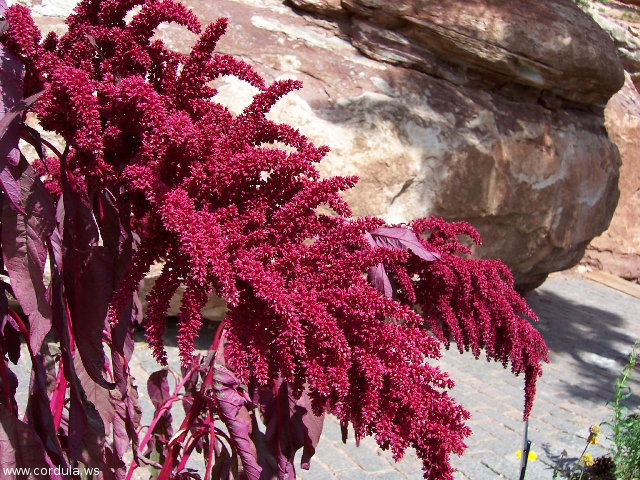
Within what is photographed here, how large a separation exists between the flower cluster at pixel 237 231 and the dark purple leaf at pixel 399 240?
0.18m

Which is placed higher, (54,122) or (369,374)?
(54,122)

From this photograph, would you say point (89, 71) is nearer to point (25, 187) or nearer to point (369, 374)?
point (25, 187)

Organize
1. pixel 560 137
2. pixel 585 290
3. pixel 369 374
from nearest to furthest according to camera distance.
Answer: pixel 369 374, pixel 560 137, pixel 585 290

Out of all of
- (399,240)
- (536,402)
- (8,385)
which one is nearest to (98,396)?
(8,385)

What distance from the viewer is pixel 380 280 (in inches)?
43.1

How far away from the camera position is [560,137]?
4.68 metres

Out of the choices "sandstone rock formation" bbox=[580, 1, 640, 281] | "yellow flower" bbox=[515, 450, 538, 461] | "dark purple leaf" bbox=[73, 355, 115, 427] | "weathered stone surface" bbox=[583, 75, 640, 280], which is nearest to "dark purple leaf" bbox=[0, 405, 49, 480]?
"dark purple leaf" bbox=[73, 355, 115, 427]

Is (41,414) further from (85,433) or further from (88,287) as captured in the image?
(88,287)

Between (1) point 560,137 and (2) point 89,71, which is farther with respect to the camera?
(1) point 560,137

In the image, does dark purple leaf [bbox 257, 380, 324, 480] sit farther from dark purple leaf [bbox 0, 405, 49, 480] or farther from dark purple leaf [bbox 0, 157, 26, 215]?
dark purple leaf [bbox 0, 157, 26, 215]

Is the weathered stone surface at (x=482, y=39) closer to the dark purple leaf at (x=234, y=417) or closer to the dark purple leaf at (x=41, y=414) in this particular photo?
the dark purple leaf at (x=234, y=417)

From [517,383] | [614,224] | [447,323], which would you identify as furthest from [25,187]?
[614,224]

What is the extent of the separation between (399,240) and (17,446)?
0.63 meters

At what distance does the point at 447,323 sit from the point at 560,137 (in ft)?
13.0
